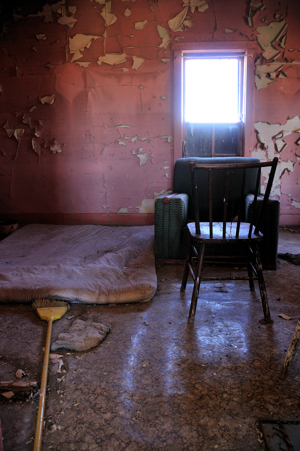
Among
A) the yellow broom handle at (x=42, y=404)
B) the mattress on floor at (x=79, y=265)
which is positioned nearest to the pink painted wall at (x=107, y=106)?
the mattress on floor at (x=79, y=265)

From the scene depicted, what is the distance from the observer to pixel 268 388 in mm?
1273

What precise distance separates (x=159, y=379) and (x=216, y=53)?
3971 millimetres

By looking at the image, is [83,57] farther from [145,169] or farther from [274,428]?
[274,428]

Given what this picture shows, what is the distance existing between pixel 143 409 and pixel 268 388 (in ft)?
1.66

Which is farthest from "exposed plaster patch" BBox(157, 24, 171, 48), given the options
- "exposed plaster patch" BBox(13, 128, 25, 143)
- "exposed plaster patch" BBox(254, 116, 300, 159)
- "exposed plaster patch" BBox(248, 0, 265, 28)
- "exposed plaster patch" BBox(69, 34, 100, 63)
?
"exposed plaster patch" BBox(13, 128, 25, 143)

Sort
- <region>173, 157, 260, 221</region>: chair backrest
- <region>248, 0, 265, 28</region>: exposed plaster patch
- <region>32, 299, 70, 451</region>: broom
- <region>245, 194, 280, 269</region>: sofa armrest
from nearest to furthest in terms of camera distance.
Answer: <region>32, 299, 70, 451</region>: broom
<region>245, 194, 280, 269</region>: sofa armrest
<region>173, 157, 260, 221</region>: chair backrest
<region>248, 0, 265, 28</region>: exposed plaster patch

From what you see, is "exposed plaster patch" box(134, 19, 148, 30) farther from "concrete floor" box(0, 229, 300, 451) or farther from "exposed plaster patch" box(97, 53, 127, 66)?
"concrete floor" box(0, 229, 300, 451)

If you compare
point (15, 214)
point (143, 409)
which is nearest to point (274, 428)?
point (143, 409)

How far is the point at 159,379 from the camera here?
133 centimetres

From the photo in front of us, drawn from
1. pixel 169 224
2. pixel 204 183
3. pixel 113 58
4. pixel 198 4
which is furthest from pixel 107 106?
pixel 169 224

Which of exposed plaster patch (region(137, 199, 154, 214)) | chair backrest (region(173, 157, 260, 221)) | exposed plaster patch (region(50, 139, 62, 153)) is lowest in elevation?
exposed plaster patch (region(137, 199, 154, 214))

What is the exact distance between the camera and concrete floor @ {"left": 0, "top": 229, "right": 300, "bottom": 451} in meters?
1.06

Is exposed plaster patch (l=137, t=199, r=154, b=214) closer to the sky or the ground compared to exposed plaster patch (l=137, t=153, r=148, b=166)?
closer to the ground

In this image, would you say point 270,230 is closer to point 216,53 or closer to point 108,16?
point 216,53
